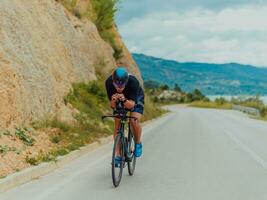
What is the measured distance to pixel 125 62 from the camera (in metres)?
40.0

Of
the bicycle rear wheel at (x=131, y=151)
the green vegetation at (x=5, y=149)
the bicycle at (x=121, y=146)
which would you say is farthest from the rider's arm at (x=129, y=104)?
the green vegetation at (x=5, y=149)

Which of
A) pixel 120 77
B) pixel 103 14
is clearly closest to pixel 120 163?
pixel 120 77

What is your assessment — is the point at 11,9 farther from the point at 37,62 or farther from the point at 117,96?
the point at 117,96

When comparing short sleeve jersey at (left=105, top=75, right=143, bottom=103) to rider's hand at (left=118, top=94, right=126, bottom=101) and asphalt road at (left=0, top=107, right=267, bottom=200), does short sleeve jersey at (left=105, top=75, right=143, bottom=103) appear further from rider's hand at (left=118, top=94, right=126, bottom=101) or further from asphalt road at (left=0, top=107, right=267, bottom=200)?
asphalt road at (left=0, top=107, right=267, bottom=200)

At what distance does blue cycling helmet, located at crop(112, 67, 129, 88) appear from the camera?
8242 mm

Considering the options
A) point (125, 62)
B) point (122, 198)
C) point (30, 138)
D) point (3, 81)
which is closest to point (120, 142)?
point (122, 198)

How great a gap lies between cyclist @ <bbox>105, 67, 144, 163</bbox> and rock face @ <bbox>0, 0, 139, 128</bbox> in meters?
3.85

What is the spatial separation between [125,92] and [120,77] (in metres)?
0.48

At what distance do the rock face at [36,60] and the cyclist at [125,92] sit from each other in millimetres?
3846

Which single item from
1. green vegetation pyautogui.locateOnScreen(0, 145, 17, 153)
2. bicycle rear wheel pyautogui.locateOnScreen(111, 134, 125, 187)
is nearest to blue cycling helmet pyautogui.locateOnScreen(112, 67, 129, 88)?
bicycle rear wheel pyautogui.locateOnScreen(111, 134, 125, 187)

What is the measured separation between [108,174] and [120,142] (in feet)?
4.27

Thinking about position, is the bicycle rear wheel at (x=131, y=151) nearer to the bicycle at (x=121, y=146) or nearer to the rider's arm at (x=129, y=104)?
the bicycle at (x=121, y=146)

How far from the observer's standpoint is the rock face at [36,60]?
509 inches

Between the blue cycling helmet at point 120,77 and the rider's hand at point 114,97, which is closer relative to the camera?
the blue cycling helmet at point 120,77
